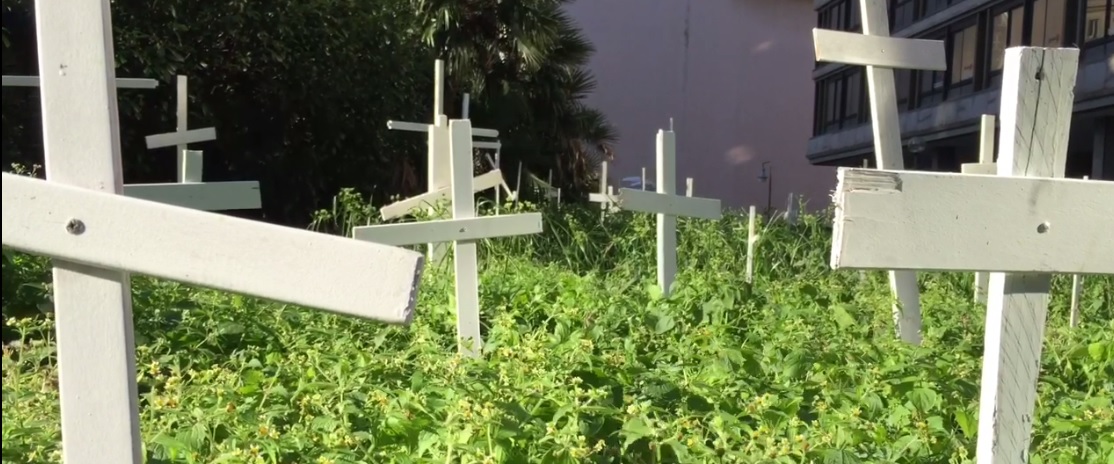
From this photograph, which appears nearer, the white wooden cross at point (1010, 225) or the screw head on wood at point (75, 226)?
the screw head on wood at point (75, 226)

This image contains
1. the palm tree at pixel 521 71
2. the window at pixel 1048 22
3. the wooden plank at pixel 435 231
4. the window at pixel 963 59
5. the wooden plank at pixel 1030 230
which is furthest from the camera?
the window at pixel 963 59

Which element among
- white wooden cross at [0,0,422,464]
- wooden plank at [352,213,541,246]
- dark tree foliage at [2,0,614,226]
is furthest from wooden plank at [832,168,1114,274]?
dark tree foliage at [2,0,614,226]

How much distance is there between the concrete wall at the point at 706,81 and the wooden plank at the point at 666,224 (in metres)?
18.9

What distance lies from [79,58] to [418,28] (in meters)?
14.4

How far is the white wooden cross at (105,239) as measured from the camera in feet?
5.02

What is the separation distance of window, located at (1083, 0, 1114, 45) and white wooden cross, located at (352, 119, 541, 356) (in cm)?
1590

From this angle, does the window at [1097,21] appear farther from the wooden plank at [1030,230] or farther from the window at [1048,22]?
the wooden plank at [1030,230]

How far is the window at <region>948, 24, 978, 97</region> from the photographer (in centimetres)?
2267

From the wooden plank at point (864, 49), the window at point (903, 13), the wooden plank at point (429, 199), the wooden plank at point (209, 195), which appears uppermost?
the window at point (903, 13)

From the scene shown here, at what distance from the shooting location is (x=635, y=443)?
256cm

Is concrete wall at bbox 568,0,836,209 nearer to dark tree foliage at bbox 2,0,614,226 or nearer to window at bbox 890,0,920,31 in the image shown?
window at bbox 890,0,920,31

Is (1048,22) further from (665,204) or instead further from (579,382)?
(579,382)

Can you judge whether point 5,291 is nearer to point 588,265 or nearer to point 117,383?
point 117,383

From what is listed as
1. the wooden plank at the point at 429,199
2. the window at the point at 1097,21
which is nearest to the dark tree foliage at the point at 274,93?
the wooden plank at the point at 429,199
